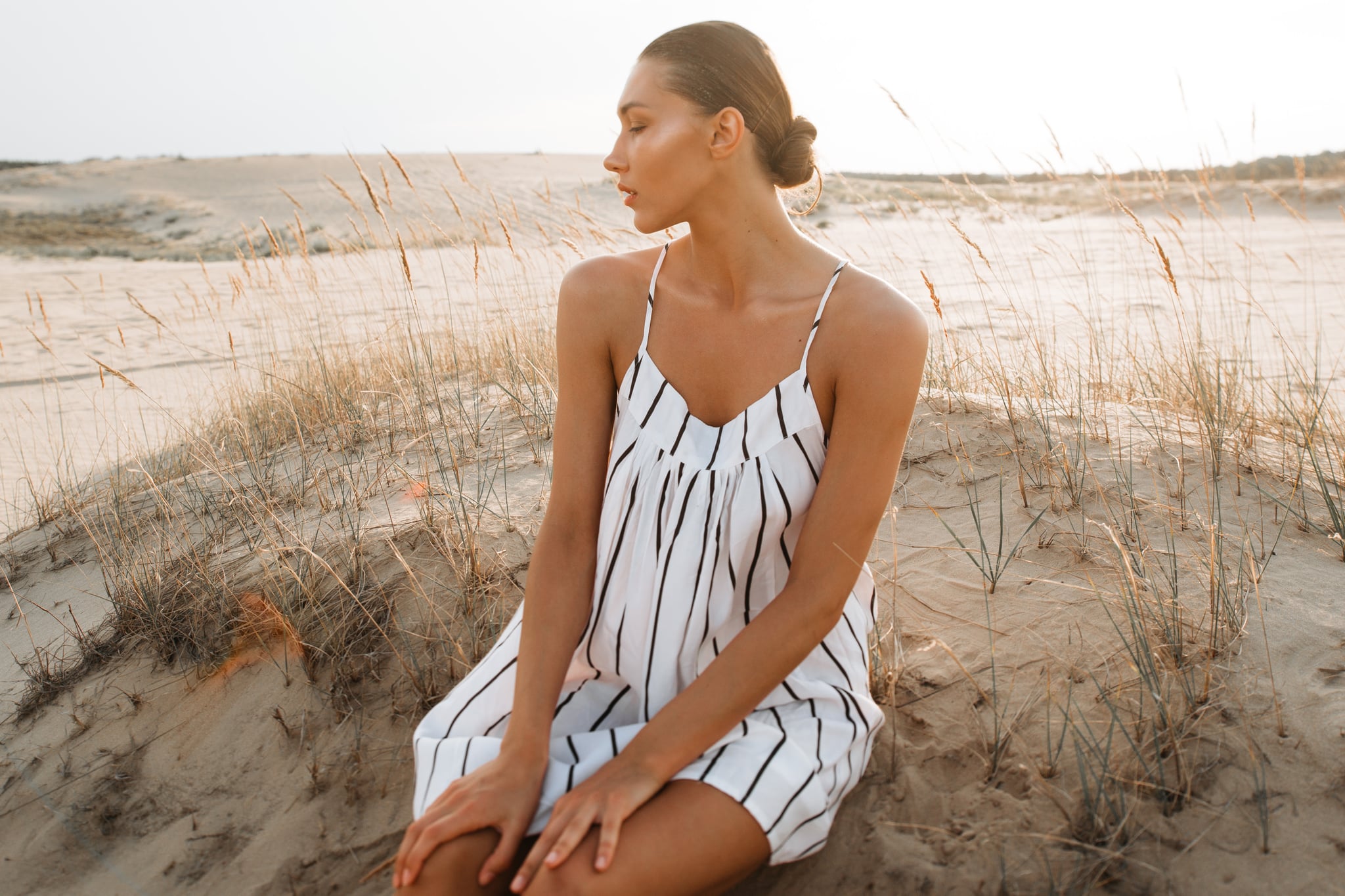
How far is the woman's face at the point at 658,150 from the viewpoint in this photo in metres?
1.54

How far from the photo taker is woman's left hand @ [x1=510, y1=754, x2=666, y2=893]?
120cm

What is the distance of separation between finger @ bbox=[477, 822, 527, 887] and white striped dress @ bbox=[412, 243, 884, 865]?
146mm

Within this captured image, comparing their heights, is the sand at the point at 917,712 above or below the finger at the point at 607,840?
below

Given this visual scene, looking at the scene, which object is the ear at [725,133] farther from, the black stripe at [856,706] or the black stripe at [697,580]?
the black stripe at [856,706]

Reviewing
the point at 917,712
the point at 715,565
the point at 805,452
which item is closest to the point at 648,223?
the point at 805,452

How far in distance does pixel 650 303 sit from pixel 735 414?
30 centimetres

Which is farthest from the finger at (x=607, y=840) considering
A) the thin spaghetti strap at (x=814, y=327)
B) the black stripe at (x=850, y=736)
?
the thin spaghetti strap at (x=814, y=327)

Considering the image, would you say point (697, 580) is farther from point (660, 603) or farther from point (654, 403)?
point (654, 403)

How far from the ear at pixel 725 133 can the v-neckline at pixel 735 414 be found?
0.40m

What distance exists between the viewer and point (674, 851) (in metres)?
1.24

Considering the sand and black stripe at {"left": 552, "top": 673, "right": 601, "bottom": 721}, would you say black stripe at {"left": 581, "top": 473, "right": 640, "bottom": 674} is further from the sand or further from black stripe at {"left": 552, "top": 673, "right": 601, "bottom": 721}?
the sand

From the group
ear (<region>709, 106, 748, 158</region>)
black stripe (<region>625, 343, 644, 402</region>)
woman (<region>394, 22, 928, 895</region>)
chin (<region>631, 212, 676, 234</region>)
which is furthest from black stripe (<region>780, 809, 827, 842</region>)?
ear (<region>709, 106, 748, 158</region>)

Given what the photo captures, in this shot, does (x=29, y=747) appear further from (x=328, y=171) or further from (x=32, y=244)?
(x=328, y=171)

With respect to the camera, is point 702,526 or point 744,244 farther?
point 744,244
